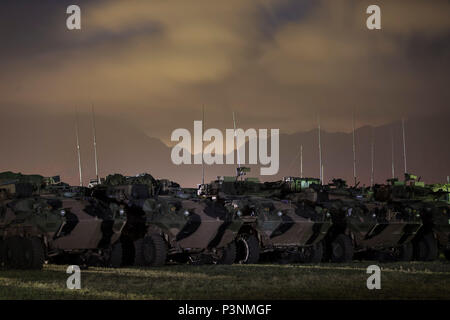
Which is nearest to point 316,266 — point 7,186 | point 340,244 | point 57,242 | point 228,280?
point 340,244

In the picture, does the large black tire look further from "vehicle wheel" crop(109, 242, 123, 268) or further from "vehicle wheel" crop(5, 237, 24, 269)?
"vehicle wheel" crop(5, 237, 24, 269)

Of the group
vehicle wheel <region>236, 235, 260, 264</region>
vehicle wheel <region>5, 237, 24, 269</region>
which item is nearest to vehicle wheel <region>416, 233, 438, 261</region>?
vehicle wheel <region>236, 235, 260, 264</region>

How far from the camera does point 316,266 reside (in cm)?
3006

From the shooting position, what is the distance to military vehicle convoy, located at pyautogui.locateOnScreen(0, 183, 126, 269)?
2780 cm

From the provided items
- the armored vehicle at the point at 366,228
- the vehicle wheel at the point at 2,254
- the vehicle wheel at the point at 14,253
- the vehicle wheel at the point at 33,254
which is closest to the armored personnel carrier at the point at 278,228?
the armored vehicle at the point at 366,228

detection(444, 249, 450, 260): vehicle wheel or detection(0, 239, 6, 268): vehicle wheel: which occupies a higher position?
detection(0, 239, 6, 268): vehicle wheel

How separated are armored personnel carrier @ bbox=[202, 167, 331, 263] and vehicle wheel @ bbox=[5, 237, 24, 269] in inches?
296

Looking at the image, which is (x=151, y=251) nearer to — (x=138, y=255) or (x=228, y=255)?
(x=138, y=255)

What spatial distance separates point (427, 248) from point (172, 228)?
41.5ft

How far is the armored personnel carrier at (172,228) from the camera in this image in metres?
29.5

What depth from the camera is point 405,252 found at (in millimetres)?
36844

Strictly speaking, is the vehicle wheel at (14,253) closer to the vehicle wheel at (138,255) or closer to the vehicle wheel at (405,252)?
the vehicle wheel at (138,255)

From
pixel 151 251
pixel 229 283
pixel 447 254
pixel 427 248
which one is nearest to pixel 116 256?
pixel 151 251
